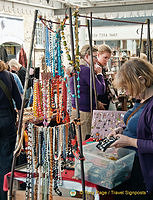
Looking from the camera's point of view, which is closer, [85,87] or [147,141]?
[147,141]

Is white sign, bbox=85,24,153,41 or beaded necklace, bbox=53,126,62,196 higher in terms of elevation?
white sign, bbox=85,24,153,41

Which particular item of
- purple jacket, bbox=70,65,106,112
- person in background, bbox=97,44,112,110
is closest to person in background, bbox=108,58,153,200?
purple jacket, bbox=70,65,106,112

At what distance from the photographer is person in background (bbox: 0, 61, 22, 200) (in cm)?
237

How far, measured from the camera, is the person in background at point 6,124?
7.77 feet

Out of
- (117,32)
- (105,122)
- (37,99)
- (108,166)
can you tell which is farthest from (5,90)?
(117,32)

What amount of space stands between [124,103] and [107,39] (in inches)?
173

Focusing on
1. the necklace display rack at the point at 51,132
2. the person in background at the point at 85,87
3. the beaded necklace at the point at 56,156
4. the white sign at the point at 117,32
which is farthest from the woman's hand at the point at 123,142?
the white sign at the point at 117,32

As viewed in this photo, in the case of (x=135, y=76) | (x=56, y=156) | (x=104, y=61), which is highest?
(x=104, y=61)

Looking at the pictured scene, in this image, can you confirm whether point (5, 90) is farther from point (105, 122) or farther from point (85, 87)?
point (105, 122)

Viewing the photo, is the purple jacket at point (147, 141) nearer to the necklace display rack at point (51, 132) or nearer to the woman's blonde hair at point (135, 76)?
the woman's blonde hair at point (135, 76)

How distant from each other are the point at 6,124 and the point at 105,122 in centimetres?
87

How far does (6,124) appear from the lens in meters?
2.40

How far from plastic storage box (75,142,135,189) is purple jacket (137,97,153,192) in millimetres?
149

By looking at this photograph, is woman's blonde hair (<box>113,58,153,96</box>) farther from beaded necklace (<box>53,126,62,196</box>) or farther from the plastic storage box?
beaded necklace (<box>53,126,62,196</box>)
